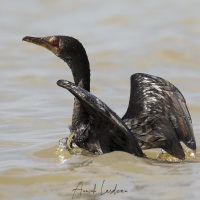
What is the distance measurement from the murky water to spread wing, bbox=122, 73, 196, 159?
267 millimetres

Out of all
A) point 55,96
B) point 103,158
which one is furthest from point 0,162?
point 55,96

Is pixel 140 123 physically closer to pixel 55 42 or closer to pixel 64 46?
pixel 64 46

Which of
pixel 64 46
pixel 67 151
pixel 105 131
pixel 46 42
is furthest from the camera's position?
pixel 46 42

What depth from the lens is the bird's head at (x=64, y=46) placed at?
10.4 meters

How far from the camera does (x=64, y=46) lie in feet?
34.4

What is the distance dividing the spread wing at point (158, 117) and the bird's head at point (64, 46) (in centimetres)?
73

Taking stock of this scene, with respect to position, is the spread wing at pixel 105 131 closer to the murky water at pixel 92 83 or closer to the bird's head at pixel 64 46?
the murky water at pixel 92 83

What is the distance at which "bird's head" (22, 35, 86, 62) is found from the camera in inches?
410

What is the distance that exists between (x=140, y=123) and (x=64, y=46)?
1.42 metres

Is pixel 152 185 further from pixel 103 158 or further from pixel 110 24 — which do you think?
pixel 110 24

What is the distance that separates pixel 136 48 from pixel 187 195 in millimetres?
8500
